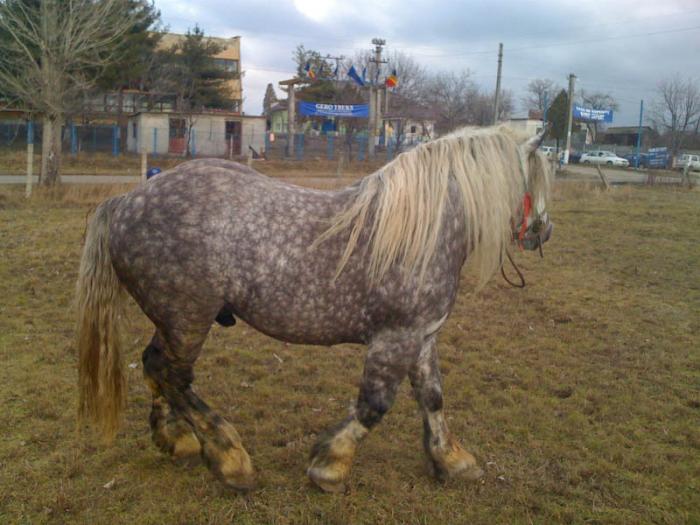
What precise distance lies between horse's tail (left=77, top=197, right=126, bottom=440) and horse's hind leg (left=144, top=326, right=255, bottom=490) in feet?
0.68

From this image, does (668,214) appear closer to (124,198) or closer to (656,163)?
(124,198)

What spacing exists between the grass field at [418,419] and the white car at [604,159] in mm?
31727

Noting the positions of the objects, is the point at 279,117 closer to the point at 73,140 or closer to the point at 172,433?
the point at 73,140

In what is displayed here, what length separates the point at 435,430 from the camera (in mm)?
3104

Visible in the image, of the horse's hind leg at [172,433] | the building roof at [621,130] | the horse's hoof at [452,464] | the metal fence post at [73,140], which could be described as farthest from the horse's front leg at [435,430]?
the building roof at [621,130]

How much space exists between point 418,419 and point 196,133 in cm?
2733

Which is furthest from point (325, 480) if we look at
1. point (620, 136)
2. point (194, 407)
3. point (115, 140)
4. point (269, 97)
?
point (269, 97)

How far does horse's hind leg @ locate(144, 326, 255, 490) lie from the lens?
2859 millimetres

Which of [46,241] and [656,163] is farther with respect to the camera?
[656,163]

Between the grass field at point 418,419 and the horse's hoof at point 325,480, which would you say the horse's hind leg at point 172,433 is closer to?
the grass field at point 418,419

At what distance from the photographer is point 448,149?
294cm

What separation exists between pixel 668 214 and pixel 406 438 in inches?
454

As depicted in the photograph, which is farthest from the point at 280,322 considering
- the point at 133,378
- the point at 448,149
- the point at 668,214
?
the point at 668,214

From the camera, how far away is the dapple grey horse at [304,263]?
269 centimetres
